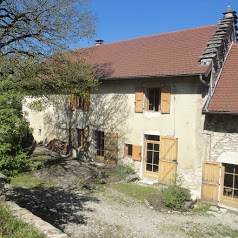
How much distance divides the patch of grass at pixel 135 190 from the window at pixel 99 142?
3.51m

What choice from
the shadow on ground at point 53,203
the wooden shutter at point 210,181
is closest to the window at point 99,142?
the shadow on ground at point 53,203

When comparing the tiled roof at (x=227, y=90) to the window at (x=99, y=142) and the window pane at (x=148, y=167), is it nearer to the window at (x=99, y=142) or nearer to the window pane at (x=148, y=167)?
the window pane at (x=148, y=167)

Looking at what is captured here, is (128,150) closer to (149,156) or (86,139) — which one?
(149,156)

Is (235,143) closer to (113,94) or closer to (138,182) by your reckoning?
(138,182)

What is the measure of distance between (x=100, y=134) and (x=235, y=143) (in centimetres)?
744

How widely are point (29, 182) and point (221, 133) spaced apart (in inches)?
312

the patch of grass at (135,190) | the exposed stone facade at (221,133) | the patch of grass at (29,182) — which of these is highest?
the exposed stone facade at (221,133)

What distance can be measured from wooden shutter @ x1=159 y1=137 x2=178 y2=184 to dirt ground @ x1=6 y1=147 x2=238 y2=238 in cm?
214

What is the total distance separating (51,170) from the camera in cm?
1402

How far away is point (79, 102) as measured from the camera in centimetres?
1720

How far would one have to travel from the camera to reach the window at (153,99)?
1341cm

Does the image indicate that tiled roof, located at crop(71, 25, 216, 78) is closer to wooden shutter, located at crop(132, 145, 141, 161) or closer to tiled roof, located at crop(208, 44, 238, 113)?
tiled roof, located at crop(208, 44, 238, 113)

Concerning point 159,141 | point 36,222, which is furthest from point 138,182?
point 36,222

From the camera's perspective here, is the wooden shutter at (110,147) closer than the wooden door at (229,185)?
No
